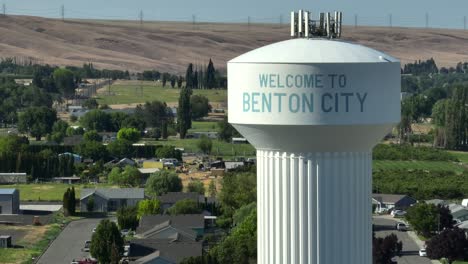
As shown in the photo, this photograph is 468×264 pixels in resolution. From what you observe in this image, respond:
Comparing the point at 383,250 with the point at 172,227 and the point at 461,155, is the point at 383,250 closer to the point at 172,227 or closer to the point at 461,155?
the point at 172,227

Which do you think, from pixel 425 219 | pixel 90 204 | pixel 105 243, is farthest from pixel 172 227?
pixel 90 204

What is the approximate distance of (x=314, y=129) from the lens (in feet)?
34.9

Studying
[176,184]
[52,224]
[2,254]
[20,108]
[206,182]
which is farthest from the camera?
[20,108]

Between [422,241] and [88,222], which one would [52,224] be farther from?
[422,241]

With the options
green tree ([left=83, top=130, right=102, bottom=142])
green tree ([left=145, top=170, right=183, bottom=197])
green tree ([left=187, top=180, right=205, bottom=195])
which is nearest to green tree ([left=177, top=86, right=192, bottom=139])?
green tree ([left=83, top=130, right=102, bottom=142])

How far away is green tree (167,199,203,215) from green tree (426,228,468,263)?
14.1 metres

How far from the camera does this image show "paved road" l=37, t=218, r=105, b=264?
171ft

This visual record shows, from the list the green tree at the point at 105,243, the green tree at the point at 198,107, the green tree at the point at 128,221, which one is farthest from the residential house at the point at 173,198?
the green tree at the point at 198,107

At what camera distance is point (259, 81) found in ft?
35.2


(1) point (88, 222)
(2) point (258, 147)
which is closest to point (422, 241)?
(1) point (88, 222)

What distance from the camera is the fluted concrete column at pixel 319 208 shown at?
35.7 feet

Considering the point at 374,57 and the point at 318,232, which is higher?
the point at 374,57

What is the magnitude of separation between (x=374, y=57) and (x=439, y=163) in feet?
256

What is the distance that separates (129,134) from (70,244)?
40.0m
